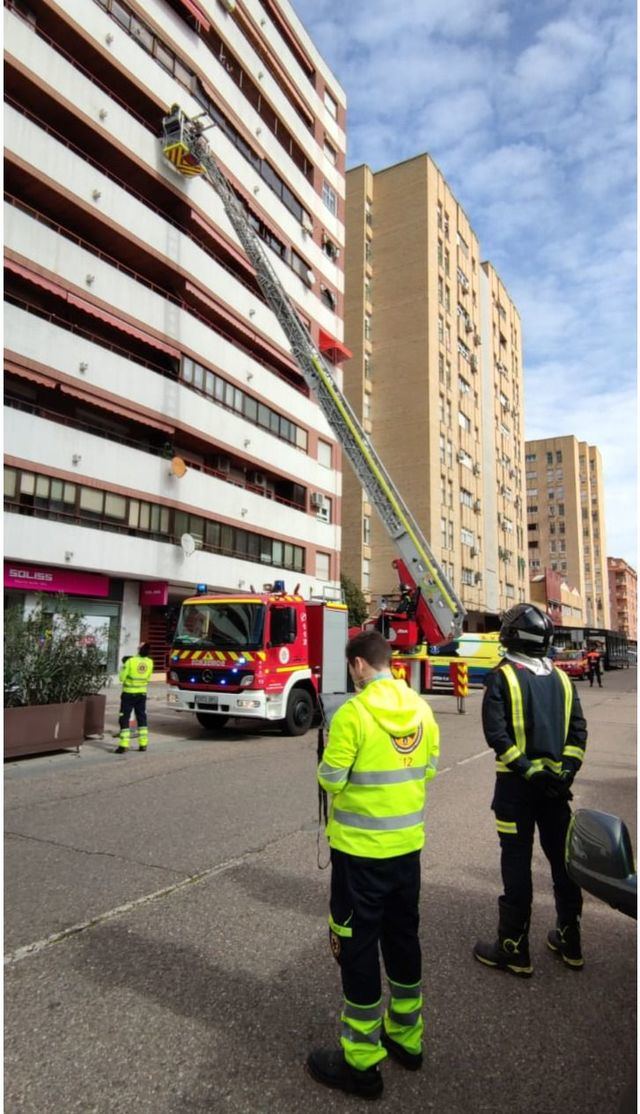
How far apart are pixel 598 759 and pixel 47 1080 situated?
9.50 metres

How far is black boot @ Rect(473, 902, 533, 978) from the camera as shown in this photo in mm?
3318

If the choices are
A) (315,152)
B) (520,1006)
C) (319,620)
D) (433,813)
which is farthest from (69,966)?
(315,152)

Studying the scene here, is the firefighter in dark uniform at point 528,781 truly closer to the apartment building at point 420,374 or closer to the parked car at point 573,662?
the parked car at point 573,662

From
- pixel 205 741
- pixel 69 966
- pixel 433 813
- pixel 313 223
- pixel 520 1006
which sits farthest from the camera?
pixel 313 223

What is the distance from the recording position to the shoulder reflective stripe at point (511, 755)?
11.0 feet

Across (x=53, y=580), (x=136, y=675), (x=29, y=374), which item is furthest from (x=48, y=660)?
(x=29, y=374)

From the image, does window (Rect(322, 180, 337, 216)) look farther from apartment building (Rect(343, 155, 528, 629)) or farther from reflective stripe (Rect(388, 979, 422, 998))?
reflective stripe (Rect(388, 979, 422, 998))

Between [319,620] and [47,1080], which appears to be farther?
[319,620]

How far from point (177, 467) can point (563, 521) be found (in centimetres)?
7663

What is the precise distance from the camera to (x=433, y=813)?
6570mm

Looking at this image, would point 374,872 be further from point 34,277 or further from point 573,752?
point 34,277

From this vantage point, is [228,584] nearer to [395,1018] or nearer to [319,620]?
[319,620]

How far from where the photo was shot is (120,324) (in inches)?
856

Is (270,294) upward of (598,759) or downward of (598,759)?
upward
